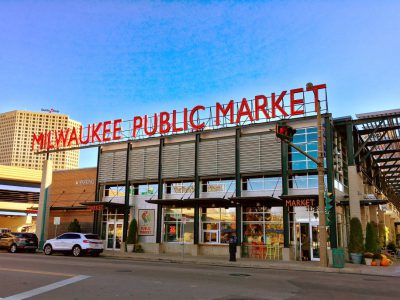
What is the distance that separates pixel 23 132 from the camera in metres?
124

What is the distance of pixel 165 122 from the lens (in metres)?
34.0

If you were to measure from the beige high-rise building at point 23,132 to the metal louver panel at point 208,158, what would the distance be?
306 ft

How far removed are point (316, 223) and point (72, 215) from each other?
23180 mm

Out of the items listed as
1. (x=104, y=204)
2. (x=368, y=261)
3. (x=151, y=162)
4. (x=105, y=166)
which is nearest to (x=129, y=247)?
(x=104, y=204)

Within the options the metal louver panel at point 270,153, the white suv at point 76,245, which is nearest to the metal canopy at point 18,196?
the white suv at point 76,245

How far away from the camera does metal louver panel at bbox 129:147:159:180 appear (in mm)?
34281

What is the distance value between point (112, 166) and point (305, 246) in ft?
60.6

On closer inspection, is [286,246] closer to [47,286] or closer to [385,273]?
[385,273]

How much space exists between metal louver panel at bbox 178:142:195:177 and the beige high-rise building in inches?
3606

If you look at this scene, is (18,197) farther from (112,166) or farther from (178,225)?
(178,225)

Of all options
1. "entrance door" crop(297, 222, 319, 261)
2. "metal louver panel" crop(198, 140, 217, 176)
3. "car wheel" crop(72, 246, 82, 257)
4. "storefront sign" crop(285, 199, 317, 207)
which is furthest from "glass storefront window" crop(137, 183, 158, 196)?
"entrance door" crop(297, 222, 319, 261)

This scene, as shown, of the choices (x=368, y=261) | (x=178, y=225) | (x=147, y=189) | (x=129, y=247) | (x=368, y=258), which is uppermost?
(x=147, y=189)

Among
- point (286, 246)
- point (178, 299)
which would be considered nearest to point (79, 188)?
Result: point (286, 246)

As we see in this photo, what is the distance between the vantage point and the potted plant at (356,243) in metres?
25.3
